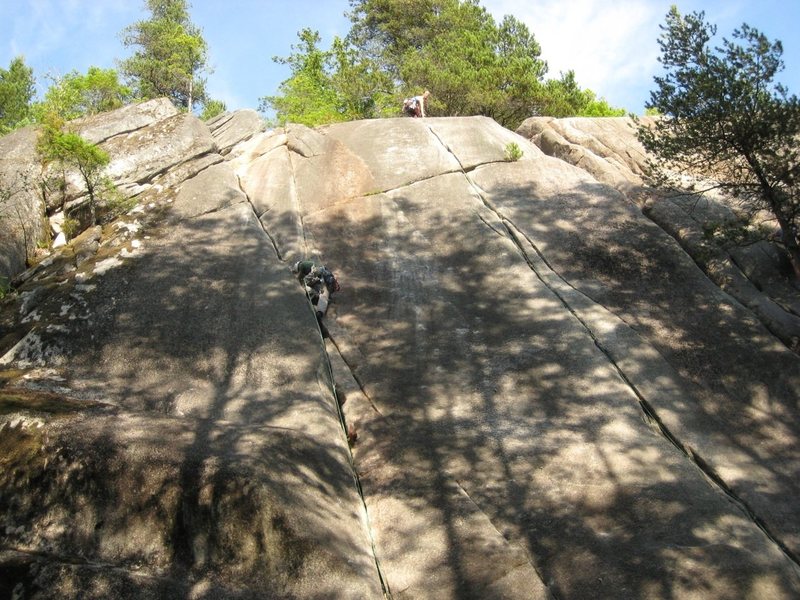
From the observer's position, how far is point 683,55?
56.0 feet

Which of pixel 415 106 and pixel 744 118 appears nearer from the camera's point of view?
pixel 744 118

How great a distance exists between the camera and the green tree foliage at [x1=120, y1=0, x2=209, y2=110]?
41938 mm

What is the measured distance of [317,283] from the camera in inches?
576

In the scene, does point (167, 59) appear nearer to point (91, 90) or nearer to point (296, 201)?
point (91, 90)

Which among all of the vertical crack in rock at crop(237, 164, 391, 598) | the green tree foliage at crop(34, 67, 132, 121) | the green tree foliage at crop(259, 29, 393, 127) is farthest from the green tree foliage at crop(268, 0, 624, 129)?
the vertical crack in rock at crop(237, 164, 391, 598)

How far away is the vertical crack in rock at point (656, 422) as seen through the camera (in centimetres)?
988

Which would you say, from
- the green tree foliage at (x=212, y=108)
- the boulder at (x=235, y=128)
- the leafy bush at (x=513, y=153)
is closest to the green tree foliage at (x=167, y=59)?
the green tree foliage at (x=212, y=108)

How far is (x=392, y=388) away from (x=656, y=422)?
4635 mm

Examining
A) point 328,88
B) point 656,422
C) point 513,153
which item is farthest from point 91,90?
point 656,422

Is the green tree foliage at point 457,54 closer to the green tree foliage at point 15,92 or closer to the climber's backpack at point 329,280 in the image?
the climber's backpack at point 329,280

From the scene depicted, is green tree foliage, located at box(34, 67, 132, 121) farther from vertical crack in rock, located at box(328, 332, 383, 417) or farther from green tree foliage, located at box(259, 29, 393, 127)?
vertical crack in rock, located at box(328, 332, 383, 417)

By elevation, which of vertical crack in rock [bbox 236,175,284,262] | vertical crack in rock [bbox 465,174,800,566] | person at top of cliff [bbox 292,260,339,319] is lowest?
vertical crack in rock [bbox 465,174,800,566]

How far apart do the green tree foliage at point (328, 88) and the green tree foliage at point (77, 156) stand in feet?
28.2

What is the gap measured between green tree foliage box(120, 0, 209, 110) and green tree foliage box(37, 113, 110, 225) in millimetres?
23426
